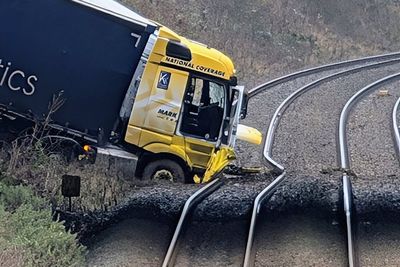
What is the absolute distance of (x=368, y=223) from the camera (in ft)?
43.3

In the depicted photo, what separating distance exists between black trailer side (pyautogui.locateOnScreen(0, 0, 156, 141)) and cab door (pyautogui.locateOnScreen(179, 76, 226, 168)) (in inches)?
53.7

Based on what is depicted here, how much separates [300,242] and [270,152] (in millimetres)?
7202

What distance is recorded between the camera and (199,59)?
614 inches

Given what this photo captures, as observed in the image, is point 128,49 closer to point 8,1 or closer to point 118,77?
point 118,77

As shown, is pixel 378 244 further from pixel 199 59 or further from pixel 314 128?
pixel 314 128

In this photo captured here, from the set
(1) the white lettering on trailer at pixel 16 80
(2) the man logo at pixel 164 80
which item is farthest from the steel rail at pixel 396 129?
(1) the white lettering on trailer at pixel 16 80

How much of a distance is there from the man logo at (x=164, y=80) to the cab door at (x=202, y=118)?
46 cm

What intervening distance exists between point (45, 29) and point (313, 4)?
31086mm

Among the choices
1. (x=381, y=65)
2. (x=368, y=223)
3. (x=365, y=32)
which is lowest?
(x=368, y=223)

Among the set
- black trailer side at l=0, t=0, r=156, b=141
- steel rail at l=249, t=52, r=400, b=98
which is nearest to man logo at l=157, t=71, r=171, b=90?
black trailer side at l=0, t=0, r=156, b=141

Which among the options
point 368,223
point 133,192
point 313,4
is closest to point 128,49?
point 133,192

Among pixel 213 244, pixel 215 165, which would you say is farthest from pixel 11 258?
pixel 215 165

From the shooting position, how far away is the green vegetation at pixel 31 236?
382 inches

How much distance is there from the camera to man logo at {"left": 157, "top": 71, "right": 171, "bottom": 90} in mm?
15328
